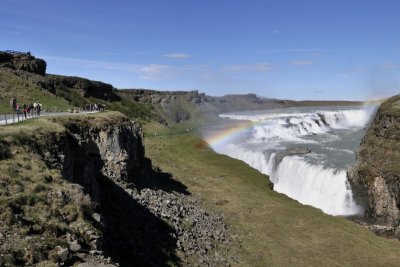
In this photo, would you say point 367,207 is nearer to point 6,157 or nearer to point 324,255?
point 324,255

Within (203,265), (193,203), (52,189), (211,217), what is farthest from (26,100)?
(52,189)

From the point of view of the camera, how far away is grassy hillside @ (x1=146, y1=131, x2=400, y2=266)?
29.7m

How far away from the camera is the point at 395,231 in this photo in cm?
3862

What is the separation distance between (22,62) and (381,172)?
69.5 meters

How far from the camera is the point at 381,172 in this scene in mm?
45156

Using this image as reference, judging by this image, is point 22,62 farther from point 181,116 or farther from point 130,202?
point 181,116

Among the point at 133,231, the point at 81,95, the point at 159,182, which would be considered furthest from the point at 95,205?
the point at 81,95

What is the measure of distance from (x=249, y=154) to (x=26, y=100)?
3691 cm

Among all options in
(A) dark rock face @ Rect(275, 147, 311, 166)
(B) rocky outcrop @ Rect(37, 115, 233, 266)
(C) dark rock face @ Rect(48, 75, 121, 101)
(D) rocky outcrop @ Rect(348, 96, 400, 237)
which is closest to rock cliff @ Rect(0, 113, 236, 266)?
(B) rocky outcrop @ Rect(37, 115, 233, 266)

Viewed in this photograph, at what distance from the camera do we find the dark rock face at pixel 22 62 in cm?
8262

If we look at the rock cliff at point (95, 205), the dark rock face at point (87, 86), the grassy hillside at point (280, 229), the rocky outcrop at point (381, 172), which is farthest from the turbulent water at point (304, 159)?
the dark rock face at point (87, 86)

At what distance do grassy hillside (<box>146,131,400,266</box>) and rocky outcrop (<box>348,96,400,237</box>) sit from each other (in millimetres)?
6391

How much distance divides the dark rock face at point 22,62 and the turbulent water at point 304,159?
39.8 meters

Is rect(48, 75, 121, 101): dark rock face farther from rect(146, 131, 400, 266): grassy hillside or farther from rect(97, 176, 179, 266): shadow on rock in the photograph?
rect(97, 176, 179, 266): shadow on rock
